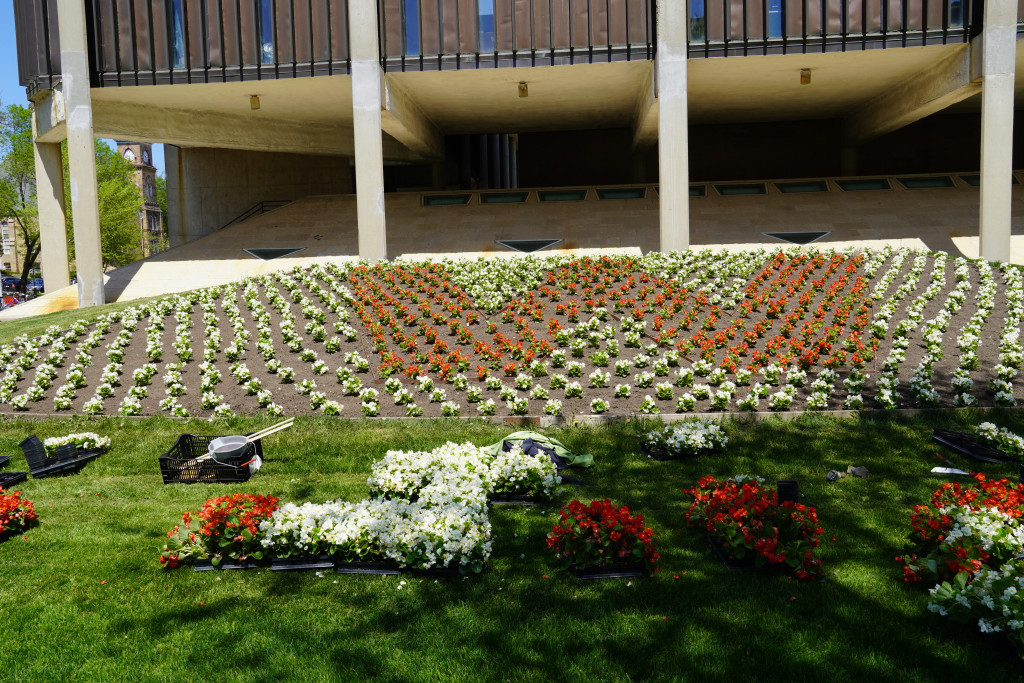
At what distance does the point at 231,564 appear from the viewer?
6.03 meters

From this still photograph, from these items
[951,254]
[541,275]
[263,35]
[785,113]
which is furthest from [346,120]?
[951,254]

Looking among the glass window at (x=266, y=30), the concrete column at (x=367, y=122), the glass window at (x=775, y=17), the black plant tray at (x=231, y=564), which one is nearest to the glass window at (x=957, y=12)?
the glass window at (x=775, y=17)

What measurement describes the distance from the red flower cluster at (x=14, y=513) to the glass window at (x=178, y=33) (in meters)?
20.1

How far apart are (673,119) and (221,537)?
18.6 meters

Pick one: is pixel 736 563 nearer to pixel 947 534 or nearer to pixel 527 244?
pixel 947 534

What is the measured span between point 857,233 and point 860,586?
66.6ft

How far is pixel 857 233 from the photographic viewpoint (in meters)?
23.3

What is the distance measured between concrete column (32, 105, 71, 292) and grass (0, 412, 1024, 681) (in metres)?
21.7

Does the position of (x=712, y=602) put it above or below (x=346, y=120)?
below

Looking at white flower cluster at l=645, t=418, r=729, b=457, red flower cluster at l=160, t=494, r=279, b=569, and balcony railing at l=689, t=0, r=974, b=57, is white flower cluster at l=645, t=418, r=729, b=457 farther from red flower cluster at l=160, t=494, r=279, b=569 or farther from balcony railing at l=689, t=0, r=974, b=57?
balcony railing at l=689, t=0, r=974, b=57

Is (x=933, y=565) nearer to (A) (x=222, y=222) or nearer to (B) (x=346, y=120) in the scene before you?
(B) (x=346, y=120)

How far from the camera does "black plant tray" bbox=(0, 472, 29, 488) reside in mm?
8633

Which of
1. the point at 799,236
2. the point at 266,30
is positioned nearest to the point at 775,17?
the point at 799,236

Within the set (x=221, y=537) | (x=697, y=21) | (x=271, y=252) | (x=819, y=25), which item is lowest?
(x=221, y=537)
